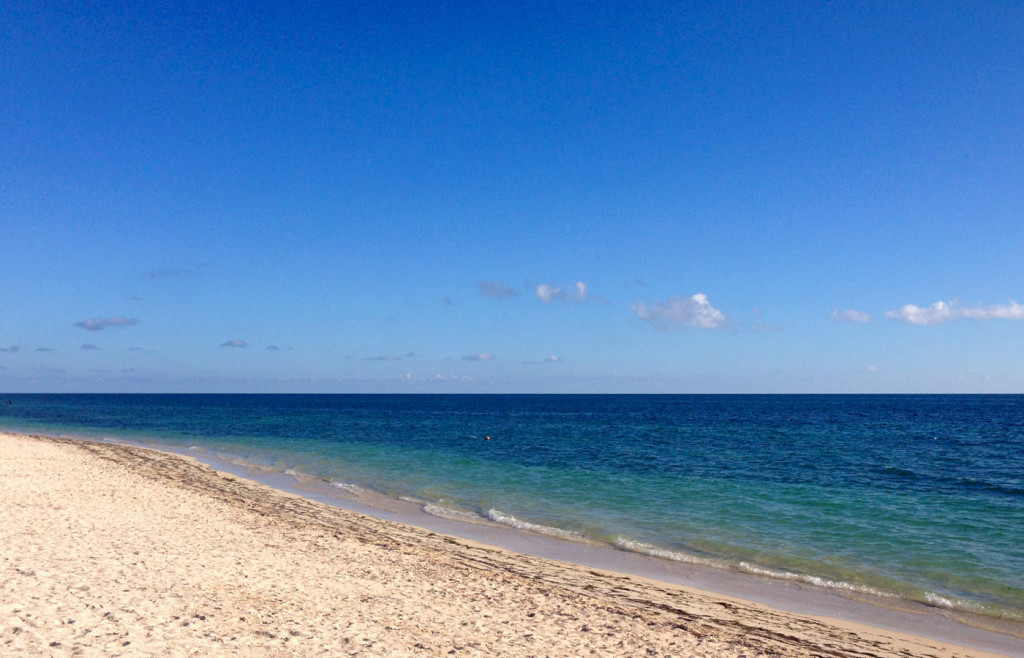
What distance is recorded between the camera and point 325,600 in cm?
1018

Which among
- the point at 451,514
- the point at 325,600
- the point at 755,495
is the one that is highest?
the point at 325,600

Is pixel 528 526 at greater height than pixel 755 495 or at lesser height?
greater

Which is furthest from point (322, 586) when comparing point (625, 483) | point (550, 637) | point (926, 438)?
point (926, 438)

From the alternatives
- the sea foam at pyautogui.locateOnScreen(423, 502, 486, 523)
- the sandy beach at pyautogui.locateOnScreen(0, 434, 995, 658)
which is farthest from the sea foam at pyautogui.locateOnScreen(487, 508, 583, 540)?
the sandy beach at pyautogui.locateOnScreen(0, 434, 995, 658)

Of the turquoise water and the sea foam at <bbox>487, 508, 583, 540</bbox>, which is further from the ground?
the sea foam at <bbox>487, 508, 583, 540</bbox>

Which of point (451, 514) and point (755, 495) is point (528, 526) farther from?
point (755, 495)

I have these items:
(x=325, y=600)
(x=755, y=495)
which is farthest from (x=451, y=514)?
(x=755, y=495)

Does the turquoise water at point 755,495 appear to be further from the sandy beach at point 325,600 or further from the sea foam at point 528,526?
the sandy beach at point 325,600

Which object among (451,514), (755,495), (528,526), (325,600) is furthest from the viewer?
(755,495)

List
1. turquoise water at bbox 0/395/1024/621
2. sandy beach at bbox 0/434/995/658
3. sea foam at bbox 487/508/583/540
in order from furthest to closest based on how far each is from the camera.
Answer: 1. sea foam at bbox 487/508/583/540
2. turquoise water at bbox 0/395/1024/621
3. sandy beach at bbox 0/434/995/658

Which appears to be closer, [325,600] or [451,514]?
[325,600]

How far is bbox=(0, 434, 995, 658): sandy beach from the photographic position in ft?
27.1

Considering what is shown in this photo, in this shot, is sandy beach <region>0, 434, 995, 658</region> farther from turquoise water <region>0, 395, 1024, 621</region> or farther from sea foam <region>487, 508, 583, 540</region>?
turquoise water <region>0, 395, 1024, 621</region>

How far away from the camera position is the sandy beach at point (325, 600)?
27.1ft
